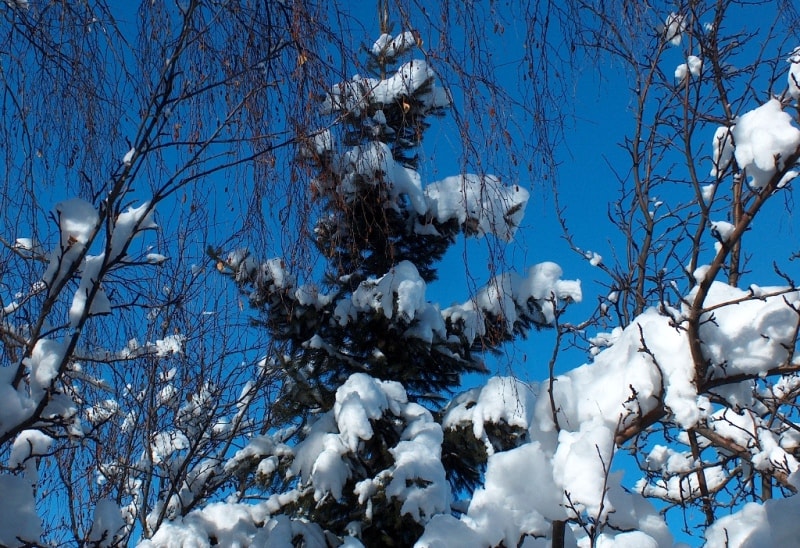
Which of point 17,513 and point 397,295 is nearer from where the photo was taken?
point 17,513

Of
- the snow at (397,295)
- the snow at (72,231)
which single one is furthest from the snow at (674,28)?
the snow at (397,295)

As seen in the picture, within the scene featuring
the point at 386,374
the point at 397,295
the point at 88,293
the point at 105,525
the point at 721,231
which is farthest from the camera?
the point at 386,374

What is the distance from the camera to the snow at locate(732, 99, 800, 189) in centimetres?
166

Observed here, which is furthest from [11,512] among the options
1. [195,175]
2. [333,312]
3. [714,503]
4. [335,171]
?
[333,312]

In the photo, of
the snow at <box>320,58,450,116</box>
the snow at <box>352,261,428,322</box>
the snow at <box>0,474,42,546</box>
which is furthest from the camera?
the snow at <box>352,261,428,322</box>

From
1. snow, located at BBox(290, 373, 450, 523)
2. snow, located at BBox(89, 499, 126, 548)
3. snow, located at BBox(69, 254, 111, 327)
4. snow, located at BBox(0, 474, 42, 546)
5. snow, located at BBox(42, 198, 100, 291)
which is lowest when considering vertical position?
snow, located at BBox(0, 474, 42, 546)

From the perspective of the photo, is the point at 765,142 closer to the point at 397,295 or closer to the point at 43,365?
the point at 43,365

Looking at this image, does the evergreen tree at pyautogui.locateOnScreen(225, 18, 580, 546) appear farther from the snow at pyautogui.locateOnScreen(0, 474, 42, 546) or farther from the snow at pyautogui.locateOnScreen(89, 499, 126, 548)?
the snow at pyautogui.locateOnScreen(0, 474, 42, 546)

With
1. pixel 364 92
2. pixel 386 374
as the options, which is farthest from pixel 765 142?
pixel 386 374

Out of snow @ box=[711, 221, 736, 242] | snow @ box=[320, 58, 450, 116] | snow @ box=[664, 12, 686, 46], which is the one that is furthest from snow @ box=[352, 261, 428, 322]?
snow @ box=[711, 221, 736, 242]

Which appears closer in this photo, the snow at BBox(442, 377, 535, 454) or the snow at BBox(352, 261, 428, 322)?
the snow at BBox(442, 377, 535, 454)

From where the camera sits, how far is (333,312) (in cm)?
653

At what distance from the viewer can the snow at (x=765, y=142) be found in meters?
1.66

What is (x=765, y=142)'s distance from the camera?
5.51 ft
